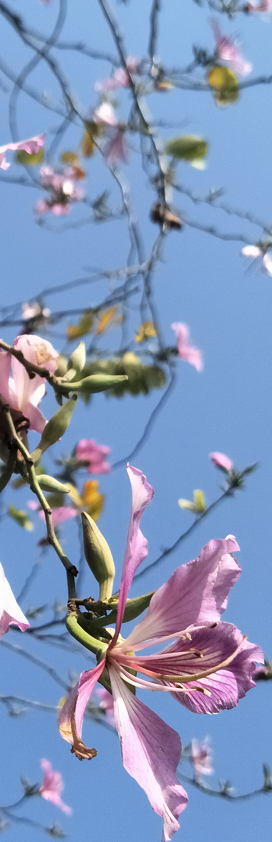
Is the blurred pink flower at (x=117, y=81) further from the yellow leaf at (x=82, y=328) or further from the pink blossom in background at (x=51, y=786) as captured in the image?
the pink blossom in background at (x=51, y=786)

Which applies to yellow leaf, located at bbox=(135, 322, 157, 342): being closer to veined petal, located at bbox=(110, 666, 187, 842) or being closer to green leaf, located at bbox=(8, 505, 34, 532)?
green leaf, located at bbox=(8, 505, 34, 532)

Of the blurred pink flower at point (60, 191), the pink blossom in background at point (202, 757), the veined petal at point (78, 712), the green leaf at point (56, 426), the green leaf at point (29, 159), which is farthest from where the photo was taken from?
the pink blossom in background at point (202, 757)

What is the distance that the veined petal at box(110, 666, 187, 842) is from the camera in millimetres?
355

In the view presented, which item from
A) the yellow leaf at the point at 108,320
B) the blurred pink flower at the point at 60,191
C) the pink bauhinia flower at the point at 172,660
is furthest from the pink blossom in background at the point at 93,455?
the blurred pink flower at the point at 60,191

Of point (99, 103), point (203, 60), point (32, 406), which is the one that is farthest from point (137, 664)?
point (99, 103)

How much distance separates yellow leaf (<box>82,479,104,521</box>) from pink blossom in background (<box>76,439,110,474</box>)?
293 mm

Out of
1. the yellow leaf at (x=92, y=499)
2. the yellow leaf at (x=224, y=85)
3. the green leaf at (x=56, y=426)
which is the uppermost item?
the yellow leaf at (x=224, y=85)

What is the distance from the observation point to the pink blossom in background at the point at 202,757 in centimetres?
257

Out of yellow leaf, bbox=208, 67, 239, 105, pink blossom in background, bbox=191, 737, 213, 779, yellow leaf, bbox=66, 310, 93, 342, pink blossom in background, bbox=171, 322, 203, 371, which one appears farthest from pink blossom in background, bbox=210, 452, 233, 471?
pink blossom in background, bbox=191, 737, 213, 779

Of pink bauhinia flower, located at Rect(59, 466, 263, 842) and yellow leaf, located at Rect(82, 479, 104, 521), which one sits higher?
pink bauhinia flower, located at Rect(59, 466, 263, 842)

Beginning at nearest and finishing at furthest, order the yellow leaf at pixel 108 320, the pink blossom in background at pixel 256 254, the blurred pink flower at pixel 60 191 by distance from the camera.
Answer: the yellow leaf at pixel 108 320 < the pink blossom in background at pixel 256 254 < the blurred pink flower at pixel 60 191

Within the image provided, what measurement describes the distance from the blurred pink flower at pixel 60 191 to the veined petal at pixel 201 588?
2.14 meters

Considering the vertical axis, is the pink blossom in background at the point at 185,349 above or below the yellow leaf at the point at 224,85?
below

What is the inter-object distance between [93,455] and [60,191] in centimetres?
135
